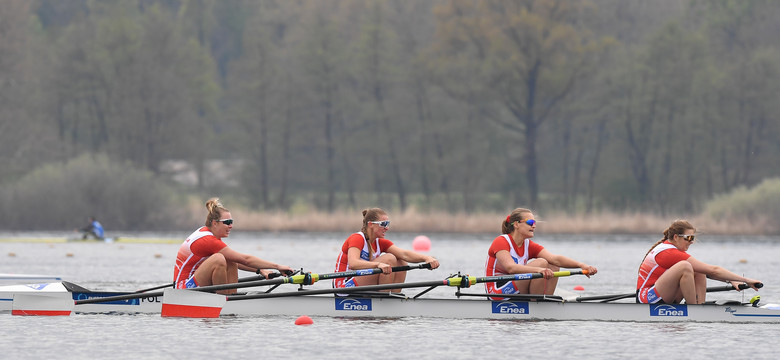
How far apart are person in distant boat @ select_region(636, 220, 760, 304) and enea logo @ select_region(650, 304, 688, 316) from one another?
86 millimetres

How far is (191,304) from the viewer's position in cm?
1346

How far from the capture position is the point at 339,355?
1105cm

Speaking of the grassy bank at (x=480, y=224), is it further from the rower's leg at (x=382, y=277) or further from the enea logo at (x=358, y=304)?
the enea logo at (x=358, y=304)

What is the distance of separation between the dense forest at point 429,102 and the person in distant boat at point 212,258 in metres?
34.0

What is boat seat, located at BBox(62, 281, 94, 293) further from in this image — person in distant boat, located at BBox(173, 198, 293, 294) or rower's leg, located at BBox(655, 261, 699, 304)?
rower's leg, located at BBox(655, 261, 699, 304)

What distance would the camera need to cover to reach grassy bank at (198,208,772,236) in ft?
128

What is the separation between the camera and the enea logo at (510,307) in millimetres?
13562

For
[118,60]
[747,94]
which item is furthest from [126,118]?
[747,94]

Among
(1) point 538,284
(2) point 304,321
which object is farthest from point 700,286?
(2) point 304,321

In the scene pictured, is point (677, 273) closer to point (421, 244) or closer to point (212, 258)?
point (212, 258)

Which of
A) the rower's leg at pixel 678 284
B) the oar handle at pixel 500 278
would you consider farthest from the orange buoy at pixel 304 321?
the rower's leg at pixel 678 284

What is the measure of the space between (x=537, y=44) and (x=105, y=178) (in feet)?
58.4

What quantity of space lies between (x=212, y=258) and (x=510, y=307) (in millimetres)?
3384

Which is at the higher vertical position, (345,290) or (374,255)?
(374,255)
